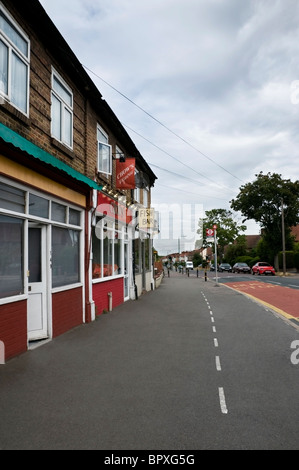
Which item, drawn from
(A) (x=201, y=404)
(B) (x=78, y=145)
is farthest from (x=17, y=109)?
(A) (x=201, y=404)

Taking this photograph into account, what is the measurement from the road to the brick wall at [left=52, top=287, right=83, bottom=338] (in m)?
0.29

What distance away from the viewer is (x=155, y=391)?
15.2 ft

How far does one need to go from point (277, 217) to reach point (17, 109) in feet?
137

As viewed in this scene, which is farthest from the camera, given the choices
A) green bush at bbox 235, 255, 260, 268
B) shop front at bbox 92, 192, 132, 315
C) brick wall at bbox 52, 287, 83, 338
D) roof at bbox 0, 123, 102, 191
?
green bush at bbox 235, 255, 260, 268

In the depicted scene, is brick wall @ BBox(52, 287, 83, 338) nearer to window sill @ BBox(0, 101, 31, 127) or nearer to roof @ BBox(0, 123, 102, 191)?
roof @ BBox(0, 123, 102, 191)

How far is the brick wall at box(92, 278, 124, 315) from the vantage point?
10.8 meters

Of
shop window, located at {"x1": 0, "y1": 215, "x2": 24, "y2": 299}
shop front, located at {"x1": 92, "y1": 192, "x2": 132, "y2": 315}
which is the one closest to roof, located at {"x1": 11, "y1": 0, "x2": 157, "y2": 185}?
shop front, located at {"x1": 92, "y1": 192, "x2": 132, "y2": 315}

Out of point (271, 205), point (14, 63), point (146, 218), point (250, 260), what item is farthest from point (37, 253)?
point (250, 260)

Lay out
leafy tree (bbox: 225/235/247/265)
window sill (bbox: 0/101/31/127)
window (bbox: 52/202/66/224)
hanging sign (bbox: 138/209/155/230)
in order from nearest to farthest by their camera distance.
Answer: window sill (bbox: 0/101/31/127) → window (bbox: 52/202/66/224) → hanging sign (bbox: 138/209/155/230) → leafy tree (bbox: 225/235/247/265)

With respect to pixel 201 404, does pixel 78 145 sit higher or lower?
higher

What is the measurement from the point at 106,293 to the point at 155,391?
733cm

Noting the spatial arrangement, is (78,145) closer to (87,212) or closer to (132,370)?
(87,212)

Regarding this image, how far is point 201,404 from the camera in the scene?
422 cm

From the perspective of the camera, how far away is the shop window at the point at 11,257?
6066 mm
